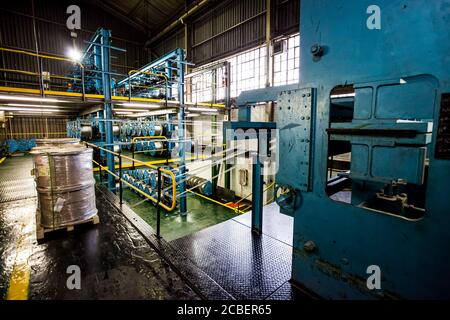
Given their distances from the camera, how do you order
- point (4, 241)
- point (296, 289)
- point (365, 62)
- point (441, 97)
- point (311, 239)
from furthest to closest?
point (4, 241), point (296, 289), point (311, 239), point (365, 62), point (441, 97)

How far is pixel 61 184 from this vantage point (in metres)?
3.35

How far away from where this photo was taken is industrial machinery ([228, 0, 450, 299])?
1.39m

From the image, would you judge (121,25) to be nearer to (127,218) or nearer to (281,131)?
(127,218)

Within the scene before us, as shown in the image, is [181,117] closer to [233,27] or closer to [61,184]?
[61,184]

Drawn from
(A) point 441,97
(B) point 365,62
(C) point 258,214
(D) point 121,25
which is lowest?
(C) point 258,214

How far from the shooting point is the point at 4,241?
3279mm

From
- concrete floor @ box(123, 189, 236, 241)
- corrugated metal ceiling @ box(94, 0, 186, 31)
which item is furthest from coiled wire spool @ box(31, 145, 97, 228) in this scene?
corrugated metal ceiling @ box(94, 0, 186, 31)

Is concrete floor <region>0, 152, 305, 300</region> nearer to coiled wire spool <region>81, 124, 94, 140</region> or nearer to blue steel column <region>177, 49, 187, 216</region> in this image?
blue steel column <region>177, 49, 187, 216</region>

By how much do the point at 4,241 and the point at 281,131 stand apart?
4291 mm

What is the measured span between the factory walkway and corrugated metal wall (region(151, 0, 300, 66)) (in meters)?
11.8

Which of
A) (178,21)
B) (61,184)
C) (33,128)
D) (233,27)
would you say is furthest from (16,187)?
(33,128)

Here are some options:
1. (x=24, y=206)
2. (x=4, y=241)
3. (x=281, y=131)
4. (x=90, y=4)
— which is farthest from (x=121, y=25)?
(x=281, y=131)

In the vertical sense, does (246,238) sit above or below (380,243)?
below

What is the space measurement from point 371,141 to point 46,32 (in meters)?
25.7
